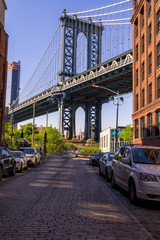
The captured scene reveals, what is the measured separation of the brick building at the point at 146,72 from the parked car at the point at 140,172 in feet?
57.1

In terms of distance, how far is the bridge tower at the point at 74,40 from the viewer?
76.6 meters

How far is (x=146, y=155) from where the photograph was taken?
9.27 metres

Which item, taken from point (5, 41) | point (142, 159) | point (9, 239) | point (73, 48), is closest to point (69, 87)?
point (73, 48)

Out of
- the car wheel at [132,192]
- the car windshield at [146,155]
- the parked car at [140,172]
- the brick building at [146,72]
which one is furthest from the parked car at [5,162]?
the brick building at [146,72]

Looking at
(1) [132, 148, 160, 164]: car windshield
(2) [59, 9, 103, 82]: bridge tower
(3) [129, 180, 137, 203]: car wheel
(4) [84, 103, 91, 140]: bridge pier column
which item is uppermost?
(2) [59, 9, 103, 82]: bridge tower

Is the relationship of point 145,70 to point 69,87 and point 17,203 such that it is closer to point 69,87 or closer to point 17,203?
point 17,203

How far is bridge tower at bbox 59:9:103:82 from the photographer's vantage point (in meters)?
76.6

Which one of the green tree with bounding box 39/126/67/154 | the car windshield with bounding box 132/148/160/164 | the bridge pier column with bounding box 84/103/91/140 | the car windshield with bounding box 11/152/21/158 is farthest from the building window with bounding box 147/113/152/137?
the bridge pier column with bounding box 84/103/91/140

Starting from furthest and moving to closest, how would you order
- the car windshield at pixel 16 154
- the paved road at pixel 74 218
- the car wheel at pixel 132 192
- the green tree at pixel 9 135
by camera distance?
1. the green tree at pixel 9 135
2. the car windshield at pixel 16 154
3. the car wheel at pixel 132 192
4. the paved road at pixel 74 218

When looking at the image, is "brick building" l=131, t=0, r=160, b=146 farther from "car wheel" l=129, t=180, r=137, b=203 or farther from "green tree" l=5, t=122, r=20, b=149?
"green tree" l=5, t=122, r=20, b=149

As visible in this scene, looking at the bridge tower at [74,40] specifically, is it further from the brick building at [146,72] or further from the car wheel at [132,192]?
the car wheel at [132,192]

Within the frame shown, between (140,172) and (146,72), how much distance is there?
2507 cm

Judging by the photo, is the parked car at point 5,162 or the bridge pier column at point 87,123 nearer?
the parked car at point 5,162

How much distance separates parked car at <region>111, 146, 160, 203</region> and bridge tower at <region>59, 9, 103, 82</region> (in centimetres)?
6698
